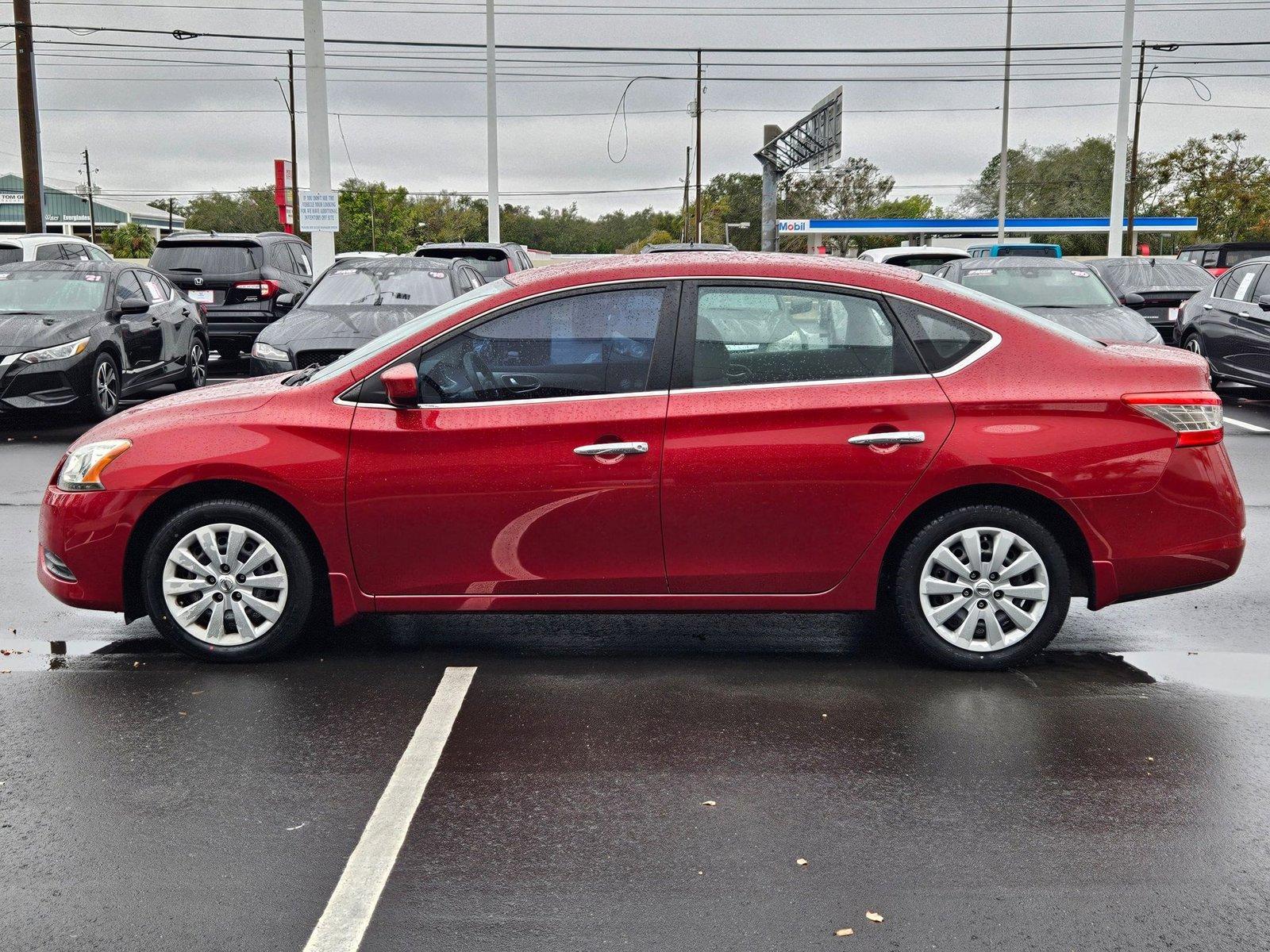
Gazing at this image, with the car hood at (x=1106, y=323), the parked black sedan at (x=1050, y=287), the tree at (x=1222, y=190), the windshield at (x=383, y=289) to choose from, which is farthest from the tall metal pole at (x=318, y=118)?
the tree at (x=1222, y=190)

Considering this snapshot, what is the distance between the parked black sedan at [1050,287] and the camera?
47.2ft

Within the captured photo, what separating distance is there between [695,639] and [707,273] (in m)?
1.65

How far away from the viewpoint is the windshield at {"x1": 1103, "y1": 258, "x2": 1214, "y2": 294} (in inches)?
829

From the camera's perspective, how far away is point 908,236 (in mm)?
71938

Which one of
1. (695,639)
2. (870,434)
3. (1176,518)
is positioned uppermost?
(870,434)

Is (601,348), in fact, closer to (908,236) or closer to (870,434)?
(870,434)

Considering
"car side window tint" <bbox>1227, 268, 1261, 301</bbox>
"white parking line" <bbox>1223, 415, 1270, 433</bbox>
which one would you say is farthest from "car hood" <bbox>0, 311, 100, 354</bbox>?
"car side window tint" <bbox>1227, 268, 1261, 301</bbox>

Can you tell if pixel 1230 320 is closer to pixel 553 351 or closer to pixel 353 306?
pixel 353 306

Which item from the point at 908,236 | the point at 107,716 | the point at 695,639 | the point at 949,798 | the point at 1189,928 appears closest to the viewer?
the point at 1189,928

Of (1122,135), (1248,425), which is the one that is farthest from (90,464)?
(1122,135)

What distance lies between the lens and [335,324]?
1291 centimetres

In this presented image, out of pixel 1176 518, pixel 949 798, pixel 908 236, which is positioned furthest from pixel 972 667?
pixel 908 236

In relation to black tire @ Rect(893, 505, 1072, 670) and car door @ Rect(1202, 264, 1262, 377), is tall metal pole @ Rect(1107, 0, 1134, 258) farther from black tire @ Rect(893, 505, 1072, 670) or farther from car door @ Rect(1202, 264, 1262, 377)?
black tire @ Rect(893, 505, 1072, 670)

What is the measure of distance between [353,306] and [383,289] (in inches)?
18.0
